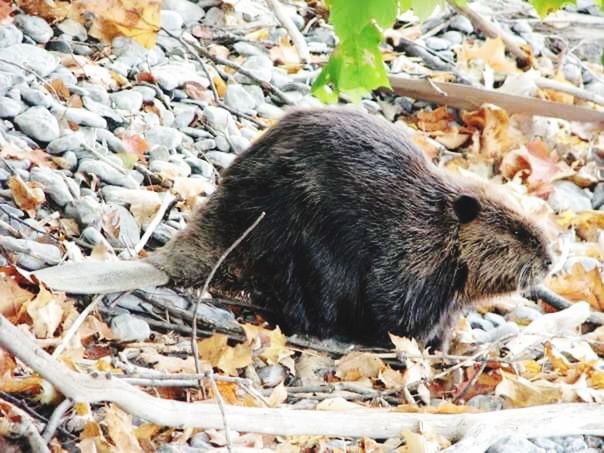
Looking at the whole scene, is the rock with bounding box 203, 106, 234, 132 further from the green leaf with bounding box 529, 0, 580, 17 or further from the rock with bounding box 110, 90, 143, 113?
the green leaf with bounding box 529, 0, 580, 17

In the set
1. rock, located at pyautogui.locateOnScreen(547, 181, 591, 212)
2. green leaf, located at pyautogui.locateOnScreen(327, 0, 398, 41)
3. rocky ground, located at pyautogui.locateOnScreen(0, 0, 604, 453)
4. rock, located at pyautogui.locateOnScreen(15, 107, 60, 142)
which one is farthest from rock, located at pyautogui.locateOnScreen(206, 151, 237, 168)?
green leaf, located at pyautogui.locateOnScreen(327, 0, 398, 41)

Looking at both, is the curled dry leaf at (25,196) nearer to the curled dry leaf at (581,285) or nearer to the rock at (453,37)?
the curled dry leaf at (581,285)

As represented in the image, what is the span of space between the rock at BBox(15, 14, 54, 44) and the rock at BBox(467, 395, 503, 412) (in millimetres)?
2487

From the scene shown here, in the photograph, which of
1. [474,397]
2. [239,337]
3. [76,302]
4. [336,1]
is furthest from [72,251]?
[336,1]

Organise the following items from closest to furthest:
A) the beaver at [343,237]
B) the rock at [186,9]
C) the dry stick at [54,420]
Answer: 1. the dry stick at [54,420]
2. the beaver at [343,237]
3. the rock at [186,9]

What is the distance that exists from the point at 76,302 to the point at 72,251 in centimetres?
28

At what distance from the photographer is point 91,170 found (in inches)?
170

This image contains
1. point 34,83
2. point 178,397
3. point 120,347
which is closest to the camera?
point 178,397

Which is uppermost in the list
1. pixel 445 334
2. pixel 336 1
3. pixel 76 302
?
pixel 336 1

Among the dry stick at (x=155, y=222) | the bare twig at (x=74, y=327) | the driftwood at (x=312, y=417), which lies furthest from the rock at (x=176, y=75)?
the driftwood at (x=312, y=417)

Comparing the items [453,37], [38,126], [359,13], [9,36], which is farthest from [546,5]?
[453,37]

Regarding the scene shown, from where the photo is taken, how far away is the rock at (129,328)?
3627 millimetres

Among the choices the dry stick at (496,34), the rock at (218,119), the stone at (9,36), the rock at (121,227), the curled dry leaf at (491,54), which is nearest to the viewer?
the rock at (121,227)

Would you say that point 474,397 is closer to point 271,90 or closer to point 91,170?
point 91,170
